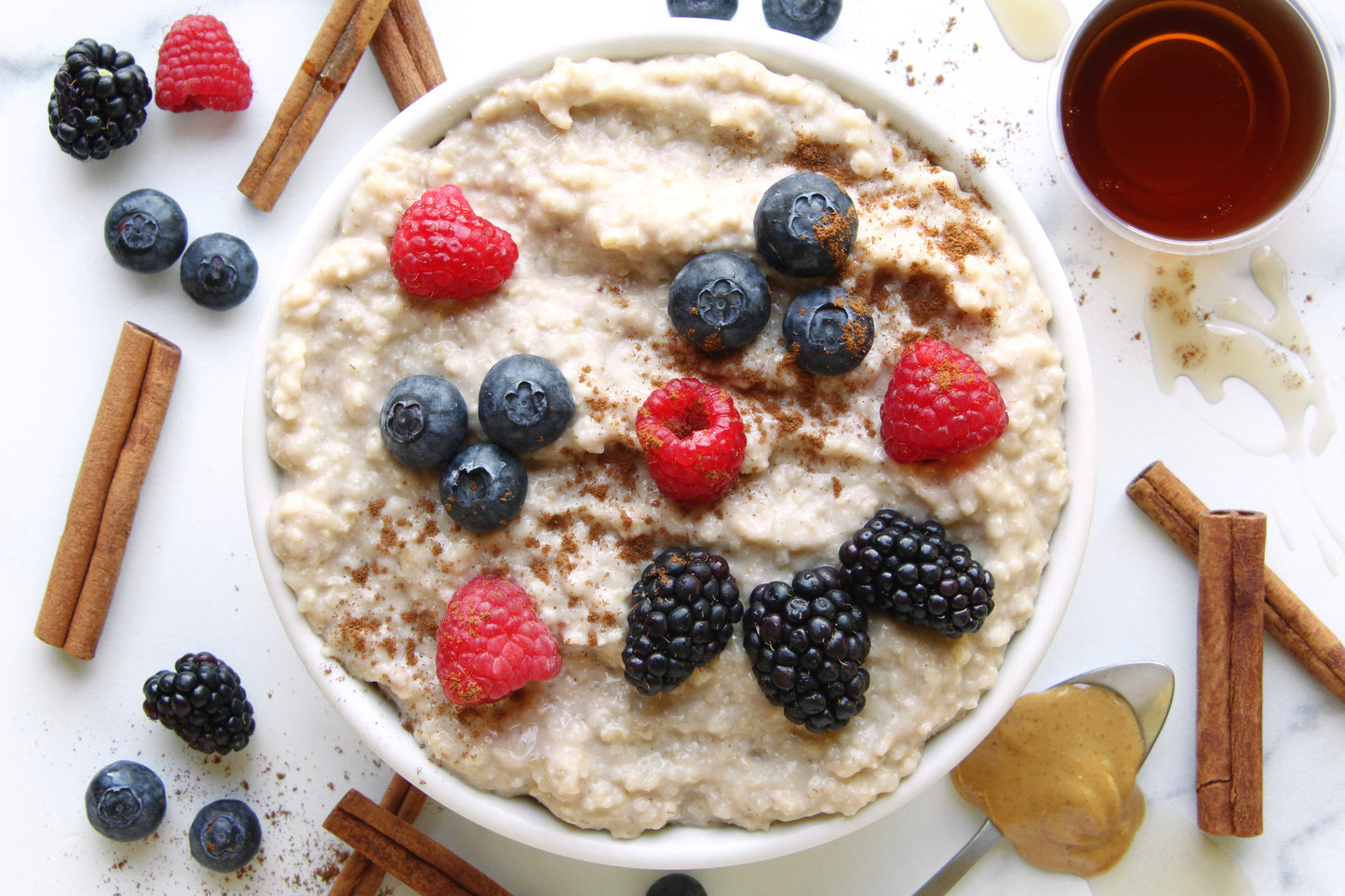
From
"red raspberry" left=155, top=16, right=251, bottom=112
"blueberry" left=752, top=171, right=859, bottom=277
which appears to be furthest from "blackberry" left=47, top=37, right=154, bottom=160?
"blueberry" left=752, top=171, right=859, bottom=277

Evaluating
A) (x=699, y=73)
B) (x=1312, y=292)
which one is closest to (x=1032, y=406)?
(x=699, y=73)

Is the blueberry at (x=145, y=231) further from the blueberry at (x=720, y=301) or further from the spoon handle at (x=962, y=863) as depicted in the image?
the spoon handle at (x=962, y=863)

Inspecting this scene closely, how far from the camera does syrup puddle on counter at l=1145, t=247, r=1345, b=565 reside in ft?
10.8

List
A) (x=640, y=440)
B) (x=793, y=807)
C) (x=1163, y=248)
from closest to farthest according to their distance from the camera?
(x=640, y=440), (x=793, y=807), (x=1163, y=248)

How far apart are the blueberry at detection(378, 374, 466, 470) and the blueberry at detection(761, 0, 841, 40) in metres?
1.63

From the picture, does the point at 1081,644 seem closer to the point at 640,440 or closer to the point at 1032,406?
the point at 1032,406

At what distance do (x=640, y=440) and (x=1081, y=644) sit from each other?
1780mm

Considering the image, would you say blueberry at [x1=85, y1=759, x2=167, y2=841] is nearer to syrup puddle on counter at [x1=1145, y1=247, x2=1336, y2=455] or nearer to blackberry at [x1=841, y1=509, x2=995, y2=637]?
blackberry at [x1=841, y1=509, x2=995, y2=637]

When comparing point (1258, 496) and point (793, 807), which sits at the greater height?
point (793, 807)

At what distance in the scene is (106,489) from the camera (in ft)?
10.7

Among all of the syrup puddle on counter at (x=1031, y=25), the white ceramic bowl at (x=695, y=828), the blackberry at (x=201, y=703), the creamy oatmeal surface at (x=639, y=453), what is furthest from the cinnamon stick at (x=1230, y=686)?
the blackberry at (x=201, y=703)

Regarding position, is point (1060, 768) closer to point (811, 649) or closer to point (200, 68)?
point (811, 649)

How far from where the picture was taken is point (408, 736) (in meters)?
2.66

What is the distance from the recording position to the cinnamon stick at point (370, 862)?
3227mm
